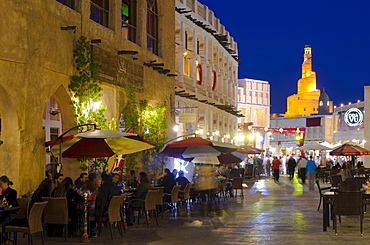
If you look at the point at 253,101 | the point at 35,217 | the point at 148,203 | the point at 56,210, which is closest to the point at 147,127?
the point at 148,203

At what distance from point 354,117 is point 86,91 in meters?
42.6

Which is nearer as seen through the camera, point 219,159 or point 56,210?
point 56,210

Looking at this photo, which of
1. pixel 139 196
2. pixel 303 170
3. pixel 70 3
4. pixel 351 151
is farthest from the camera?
pixel 303 170

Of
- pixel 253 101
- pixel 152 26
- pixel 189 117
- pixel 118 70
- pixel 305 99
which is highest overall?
pixel 305 99

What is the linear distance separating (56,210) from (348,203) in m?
5.98

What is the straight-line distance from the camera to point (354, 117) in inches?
2126

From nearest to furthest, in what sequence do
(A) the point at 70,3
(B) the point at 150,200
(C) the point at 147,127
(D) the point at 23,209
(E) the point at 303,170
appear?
(D) the point at 23,209 < (B) the point at 150,200 < (A) the point at 70,3 < (C) the point at 147,127 < (E) the point at 303,170

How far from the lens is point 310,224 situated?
44.0 feet

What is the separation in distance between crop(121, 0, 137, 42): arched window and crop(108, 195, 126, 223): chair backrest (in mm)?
10389

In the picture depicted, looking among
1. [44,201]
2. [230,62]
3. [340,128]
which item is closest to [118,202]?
[44,201]

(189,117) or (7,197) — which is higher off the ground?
(189,117)

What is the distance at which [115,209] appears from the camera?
1140cm

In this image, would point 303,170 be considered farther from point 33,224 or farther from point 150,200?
point 33,224

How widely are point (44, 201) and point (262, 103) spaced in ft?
215
